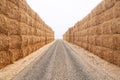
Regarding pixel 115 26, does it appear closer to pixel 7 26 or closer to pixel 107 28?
pixel 107 28

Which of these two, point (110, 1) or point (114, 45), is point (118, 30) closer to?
point (114, 45)

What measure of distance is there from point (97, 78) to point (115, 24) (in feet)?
14.9

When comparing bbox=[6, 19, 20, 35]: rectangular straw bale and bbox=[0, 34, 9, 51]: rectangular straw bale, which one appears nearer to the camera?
bbox=[0, 34, 9, 51]: rectangular straw bale

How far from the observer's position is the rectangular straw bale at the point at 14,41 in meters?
10.7

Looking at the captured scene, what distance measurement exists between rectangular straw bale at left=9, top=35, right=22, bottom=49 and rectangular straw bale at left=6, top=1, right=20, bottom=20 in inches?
53.5

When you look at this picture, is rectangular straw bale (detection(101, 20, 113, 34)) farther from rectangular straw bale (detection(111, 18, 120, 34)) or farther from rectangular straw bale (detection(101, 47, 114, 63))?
rectangular straw bale (detection(101, 47, 114, 63))

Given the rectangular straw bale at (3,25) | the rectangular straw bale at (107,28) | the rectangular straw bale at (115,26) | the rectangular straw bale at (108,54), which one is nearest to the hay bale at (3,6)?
the rectangular straw bale at (3,25)

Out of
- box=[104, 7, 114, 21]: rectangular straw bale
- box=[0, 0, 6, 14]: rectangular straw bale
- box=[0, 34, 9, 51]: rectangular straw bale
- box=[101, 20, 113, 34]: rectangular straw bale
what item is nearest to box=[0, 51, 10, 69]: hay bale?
box=[0, 34, 9, 51]: rectangular straw bale

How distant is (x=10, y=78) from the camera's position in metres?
6.96

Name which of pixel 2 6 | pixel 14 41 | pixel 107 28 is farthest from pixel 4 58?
pixel 107 28

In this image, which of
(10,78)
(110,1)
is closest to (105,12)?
(110,1)

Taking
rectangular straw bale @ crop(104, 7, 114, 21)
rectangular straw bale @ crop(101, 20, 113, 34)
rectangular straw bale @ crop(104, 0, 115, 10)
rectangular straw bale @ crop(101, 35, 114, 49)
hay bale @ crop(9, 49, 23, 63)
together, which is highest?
rectangular straw bale @ crop(104, 0, 115, 10)

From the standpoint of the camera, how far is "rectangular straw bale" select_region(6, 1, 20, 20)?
10218 millimetres

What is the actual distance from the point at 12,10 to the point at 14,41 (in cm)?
208
